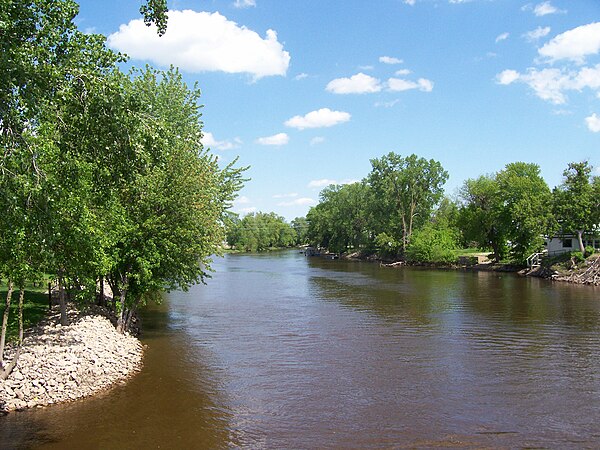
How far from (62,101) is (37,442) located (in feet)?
25.6

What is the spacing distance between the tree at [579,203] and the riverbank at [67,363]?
4674cm

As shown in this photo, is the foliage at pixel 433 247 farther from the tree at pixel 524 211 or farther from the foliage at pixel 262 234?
the foliage at pixel 262 234

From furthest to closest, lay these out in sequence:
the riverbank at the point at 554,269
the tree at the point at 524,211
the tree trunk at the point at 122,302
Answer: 1. the tree at the point at 524,211
2. the riverbank at the point at 554,269
3. the tree trunk at the point at 122,302

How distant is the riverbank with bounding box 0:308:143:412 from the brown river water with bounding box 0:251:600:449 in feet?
1.75

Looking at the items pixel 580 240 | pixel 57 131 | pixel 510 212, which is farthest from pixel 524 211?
pixel 57 131

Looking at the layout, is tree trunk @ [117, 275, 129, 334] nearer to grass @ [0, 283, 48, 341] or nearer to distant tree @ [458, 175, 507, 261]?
grass @ [0, 283, 48, 341]

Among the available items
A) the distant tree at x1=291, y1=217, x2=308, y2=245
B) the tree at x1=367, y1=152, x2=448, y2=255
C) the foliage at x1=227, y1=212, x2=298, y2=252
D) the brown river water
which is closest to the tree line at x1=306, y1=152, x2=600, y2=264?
the tree at x1=367, y1=152, x2=448, y2=255

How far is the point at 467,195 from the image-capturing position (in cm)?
7400

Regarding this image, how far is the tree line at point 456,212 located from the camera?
51719 mm

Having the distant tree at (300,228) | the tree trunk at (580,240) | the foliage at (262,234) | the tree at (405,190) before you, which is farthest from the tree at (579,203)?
the distant tree at (300,228)

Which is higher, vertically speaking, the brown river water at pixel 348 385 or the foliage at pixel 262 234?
the foliage at pixel 262 234

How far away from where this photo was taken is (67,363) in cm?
1471

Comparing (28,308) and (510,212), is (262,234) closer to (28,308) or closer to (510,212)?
(510,212)

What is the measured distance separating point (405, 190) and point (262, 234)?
63.6 m
